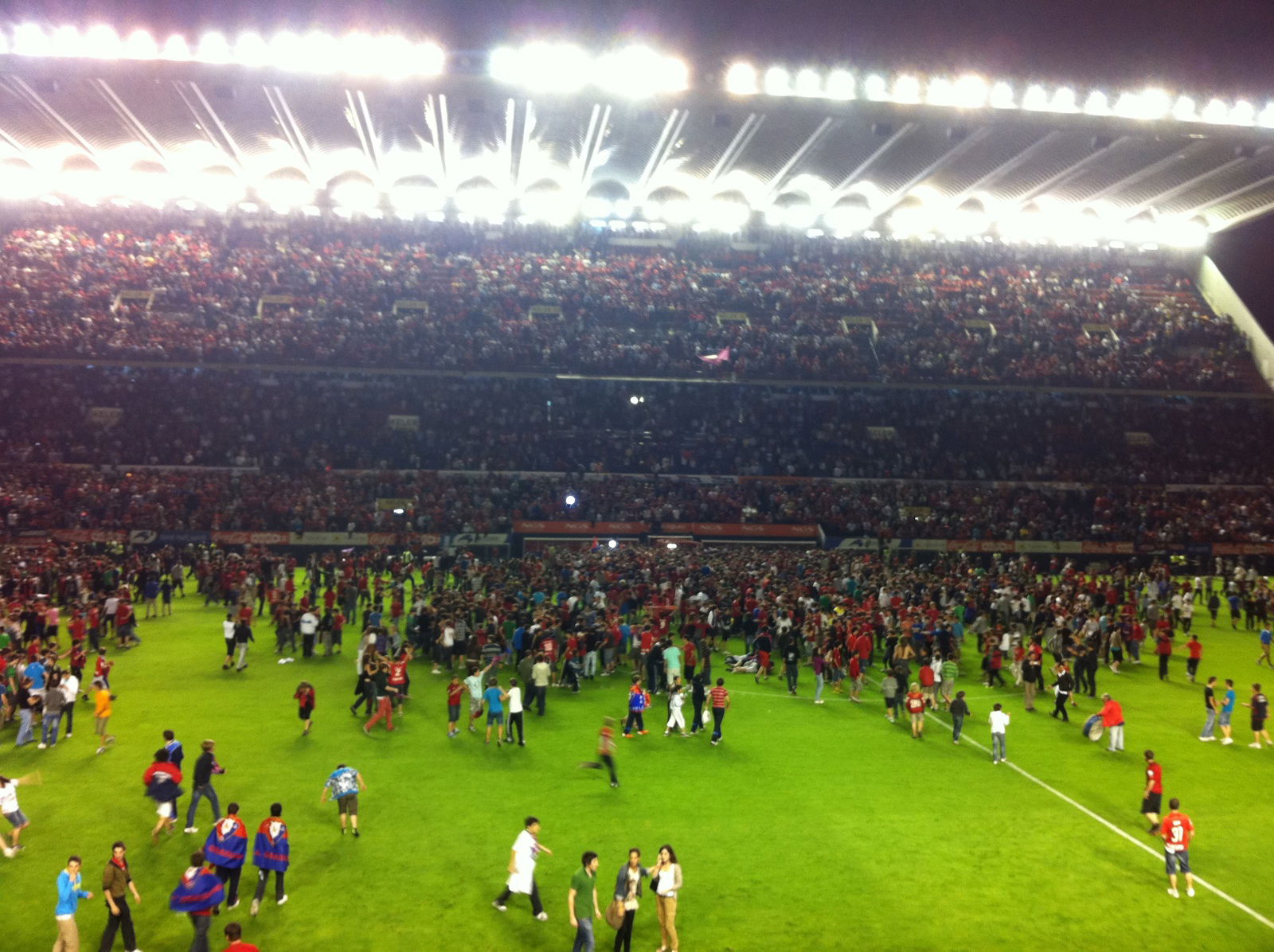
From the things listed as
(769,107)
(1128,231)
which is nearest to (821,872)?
(769,107)

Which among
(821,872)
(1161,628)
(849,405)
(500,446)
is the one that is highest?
(849,405)

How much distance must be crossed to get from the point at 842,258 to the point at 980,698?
41737mm

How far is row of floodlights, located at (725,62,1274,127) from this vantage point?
1598 inches

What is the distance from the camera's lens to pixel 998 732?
15.4m

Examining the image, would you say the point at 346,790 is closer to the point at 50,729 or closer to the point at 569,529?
the point at 50,729

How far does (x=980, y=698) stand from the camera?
20.0m

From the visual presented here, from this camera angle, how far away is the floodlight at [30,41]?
36688 millimetres

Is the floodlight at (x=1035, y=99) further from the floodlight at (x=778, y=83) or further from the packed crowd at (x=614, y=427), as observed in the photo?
the packed crowd at (x=614, y=427)

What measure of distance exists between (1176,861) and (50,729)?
16940 millimetres

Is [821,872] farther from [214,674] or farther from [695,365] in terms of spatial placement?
[695,365]

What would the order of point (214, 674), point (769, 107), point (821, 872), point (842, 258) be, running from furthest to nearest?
1. point (842, 258)
2. point (769, 107)
3. point (214, 674)
4. point (821, 872)

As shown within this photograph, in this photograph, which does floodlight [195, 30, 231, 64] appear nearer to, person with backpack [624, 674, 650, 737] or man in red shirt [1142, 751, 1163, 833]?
person with backpack [624, 674, 650, 737]

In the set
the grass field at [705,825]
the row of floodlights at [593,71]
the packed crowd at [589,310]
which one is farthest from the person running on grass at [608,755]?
the packed crowd at [589,310]

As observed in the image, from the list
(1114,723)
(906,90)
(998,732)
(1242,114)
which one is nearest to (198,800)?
(998,732)
